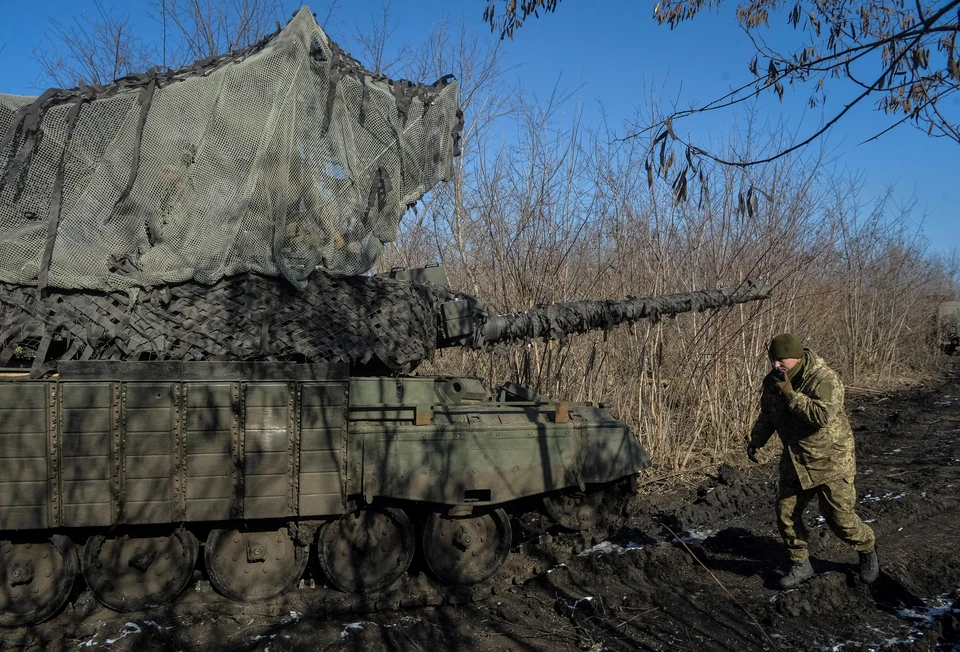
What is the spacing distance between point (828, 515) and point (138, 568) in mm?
4994

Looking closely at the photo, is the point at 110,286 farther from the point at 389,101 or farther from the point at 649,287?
the point at 649,287

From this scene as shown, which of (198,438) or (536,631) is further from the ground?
(198,438)

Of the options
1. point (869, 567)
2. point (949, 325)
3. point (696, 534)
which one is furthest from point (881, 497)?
point (949, 325)

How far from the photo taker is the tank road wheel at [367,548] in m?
5.68

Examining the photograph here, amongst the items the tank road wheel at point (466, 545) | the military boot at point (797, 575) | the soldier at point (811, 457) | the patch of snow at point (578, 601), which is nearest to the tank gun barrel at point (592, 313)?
the tank road wheel at point (466, 545)

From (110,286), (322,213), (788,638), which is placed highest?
(322,213)

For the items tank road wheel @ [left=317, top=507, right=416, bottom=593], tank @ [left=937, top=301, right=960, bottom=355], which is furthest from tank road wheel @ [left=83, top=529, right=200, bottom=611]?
tank @ [left=937, top=301, right=960, bottom=355]

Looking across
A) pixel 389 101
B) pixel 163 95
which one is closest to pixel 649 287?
pixel 389 101

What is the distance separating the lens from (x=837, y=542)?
644 cm

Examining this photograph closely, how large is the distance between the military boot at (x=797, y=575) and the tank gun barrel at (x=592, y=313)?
9.31ft

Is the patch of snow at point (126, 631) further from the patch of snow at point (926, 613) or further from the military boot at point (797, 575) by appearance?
the patch of snow at point (926, 613)

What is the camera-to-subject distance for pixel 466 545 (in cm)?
596

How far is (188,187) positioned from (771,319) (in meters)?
8.17

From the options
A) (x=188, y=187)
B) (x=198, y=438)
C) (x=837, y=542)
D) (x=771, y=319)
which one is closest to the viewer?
(x=198, y=438)
